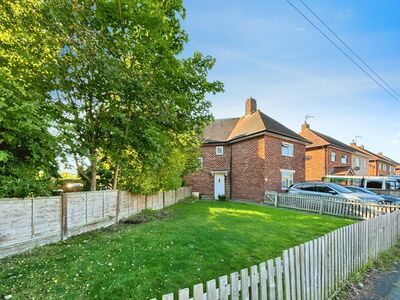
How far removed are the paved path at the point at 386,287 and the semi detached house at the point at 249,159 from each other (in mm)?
14257

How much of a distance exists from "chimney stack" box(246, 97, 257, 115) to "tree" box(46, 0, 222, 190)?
1442 centimetres

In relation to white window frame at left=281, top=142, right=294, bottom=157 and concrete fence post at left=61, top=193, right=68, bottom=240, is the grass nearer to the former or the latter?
concrete fence post at left=61, top=193, right=68, bottom=240

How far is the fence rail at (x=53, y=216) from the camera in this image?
5.77 meters

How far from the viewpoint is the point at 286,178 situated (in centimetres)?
2248

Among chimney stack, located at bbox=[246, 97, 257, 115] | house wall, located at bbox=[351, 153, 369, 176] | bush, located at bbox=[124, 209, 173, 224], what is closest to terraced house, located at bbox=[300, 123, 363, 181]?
house wall, located at bbox=[351, 153, 369, 176]

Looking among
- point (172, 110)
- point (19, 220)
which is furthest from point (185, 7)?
point (19, 220)

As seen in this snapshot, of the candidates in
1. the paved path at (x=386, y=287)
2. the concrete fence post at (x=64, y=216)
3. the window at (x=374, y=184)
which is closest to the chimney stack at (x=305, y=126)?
the window at (x=374, y=184)

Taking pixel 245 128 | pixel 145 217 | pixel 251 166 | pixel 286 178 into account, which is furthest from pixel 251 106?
pixel 145 217

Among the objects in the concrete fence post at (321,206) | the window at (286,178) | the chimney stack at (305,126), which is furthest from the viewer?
Answer: the chimney stack at (305,126)

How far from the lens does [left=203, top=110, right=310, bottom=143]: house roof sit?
71.1 ft

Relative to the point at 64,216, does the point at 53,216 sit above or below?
above

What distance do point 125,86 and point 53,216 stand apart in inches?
184

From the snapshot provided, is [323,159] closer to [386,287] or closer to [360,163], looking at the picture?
[360,163]

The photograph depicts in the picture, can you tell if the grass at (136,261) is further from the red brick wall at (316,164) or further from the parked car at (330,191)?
the red brick wall at (316,164)
